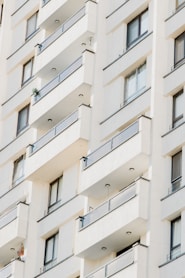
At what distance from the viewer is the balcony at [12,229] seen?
53.3 meters

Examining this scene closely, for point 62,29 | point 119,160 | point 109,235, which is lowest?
point 109,235

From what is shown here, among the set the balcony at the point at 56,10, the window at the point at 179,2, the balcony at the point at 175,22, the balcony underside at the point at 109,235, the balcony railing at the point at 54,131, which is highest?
the balcony at the point at 56,10

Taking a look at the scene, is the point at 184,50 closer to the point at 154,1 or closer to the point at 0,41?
the point at 154,1

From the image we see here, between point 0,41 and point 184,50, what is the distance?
51.0ft

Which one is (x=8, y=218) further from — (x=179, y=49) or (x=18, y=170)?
(x=179, y=49)

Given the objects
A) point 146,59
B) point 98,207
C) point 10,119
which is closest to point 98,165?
point 98,207

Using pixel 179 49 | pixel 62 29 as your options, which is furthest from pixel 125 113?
pixel 62 29

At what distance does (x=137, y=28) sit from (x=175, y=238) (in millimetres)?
11409

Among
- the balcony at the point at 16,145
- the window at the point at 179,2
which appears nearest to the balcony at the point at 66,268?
the balcony at the point at 16,145

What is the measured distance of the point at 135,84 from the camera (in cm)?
5147

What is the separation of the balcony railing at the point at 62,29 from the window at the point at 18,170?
17.2ft

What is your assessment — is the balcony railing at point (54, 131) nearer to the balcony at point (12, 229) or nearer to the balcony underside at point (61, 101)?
the balcony underside at point (61, 101)

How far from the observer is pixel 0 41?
206 ft

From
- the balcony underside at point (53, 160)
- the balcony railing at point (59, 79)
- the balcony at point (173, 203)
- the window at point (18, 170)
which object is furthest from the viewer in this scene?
the window at point (18, 170)
